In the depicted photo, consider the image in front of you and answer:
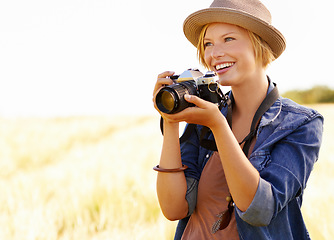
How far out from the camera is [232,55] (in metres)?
1.62

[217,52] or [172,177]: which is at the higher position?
[217,52]

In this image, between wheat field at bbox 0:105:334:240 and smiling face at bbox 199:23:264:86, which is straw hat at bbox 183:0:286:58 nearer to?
smiling face at bbox 199:23:264:86

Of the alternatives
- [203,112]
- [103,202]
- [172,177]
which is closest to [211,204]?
[172,177]

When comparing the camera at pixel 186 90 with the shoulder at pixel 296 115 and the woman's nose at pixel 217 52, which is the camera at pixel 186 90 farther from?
the shoulder at pixel 296 115

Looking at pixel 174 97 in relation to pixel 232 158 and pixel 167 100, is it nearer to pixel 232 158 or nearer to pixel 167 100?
pixel 167 100

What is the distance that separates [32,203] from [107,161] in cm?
167

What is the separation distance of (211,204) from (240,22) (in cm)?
79

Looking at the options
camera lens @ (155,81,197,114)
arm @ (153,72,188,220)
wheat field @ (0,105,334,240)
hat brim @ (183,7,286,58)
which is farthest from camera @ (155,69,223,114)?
wheat field @ (0,105,334,240)

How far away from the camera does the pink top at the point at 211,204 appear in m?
1.65

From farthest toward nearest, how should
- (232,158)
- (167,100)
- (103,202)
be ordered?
(103,202)
(167,100)
(232,158)

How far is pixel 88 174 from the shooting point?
483 centimetres

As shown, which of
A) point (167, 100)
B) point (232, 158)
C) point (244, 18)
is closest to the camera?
point (232, 158)

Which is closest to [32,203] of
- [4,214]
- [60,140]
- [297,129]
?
[4,214]

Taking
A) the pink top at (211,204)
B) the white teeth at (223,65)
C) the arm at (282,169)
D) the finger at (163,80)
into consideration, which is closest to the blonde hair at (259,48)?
the white teeth at (223,65)
